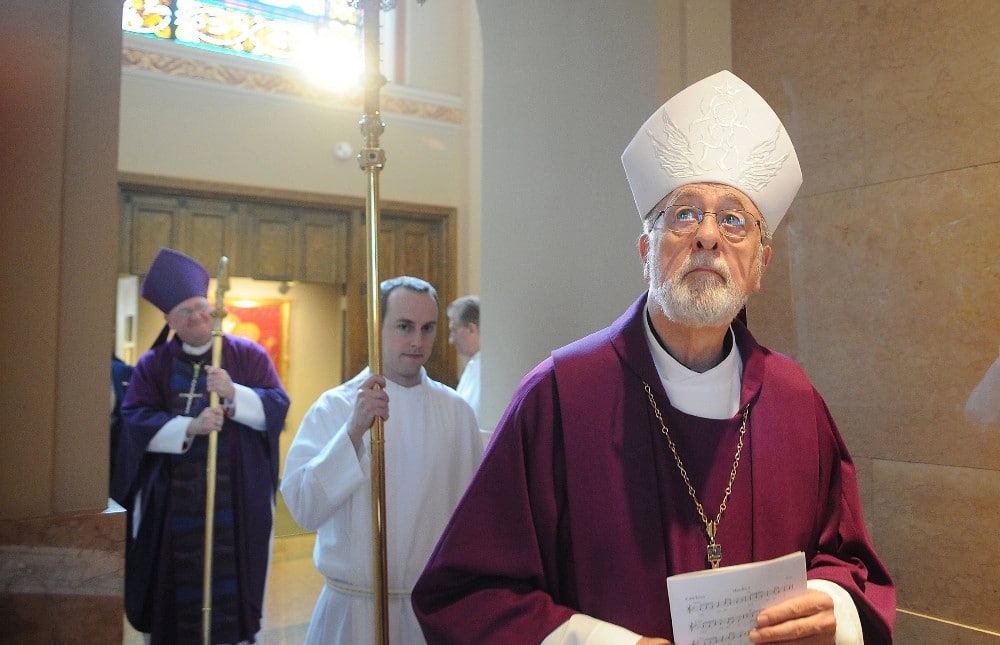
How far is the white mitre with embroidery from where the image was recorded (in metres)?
1.80

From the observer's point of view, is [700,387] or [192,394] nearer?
[700,387]

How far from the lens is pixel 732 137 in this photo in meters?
1.84

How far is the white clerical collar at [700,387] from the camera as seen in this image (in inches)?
71.0

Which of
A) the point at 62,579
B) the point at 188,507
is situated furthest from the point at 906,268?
the point at 188,507

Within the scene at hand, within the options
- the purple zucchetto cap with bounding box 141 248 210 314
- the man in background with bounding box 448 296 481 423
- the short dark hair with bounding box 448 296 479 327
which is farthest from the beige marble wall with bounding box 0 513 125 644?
the short dark hair with bounding box 448 296 479 327

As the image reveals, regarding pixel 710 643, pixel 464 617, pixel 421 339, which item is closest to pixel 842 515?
pixel 710 643

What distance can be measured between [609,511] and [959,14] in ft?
5.88

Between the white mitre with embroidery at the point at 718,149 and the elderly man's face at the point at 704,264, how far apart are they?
41 mm

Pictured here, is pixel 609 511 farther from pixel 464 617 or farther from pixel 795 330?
pixel 795 330

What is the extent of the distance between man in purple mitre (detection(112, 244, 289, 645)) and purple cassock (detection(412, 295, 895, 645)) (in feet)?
7.71

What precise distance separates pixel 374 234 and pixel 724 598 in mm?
1341

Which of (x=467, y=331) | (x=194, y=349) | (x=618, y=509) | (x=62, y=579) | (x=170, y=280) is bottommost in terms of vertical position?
(x=62, y=579)

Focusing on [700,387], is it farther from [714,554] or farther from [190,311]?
[190,311]

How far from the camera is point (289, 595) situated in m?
5.46
